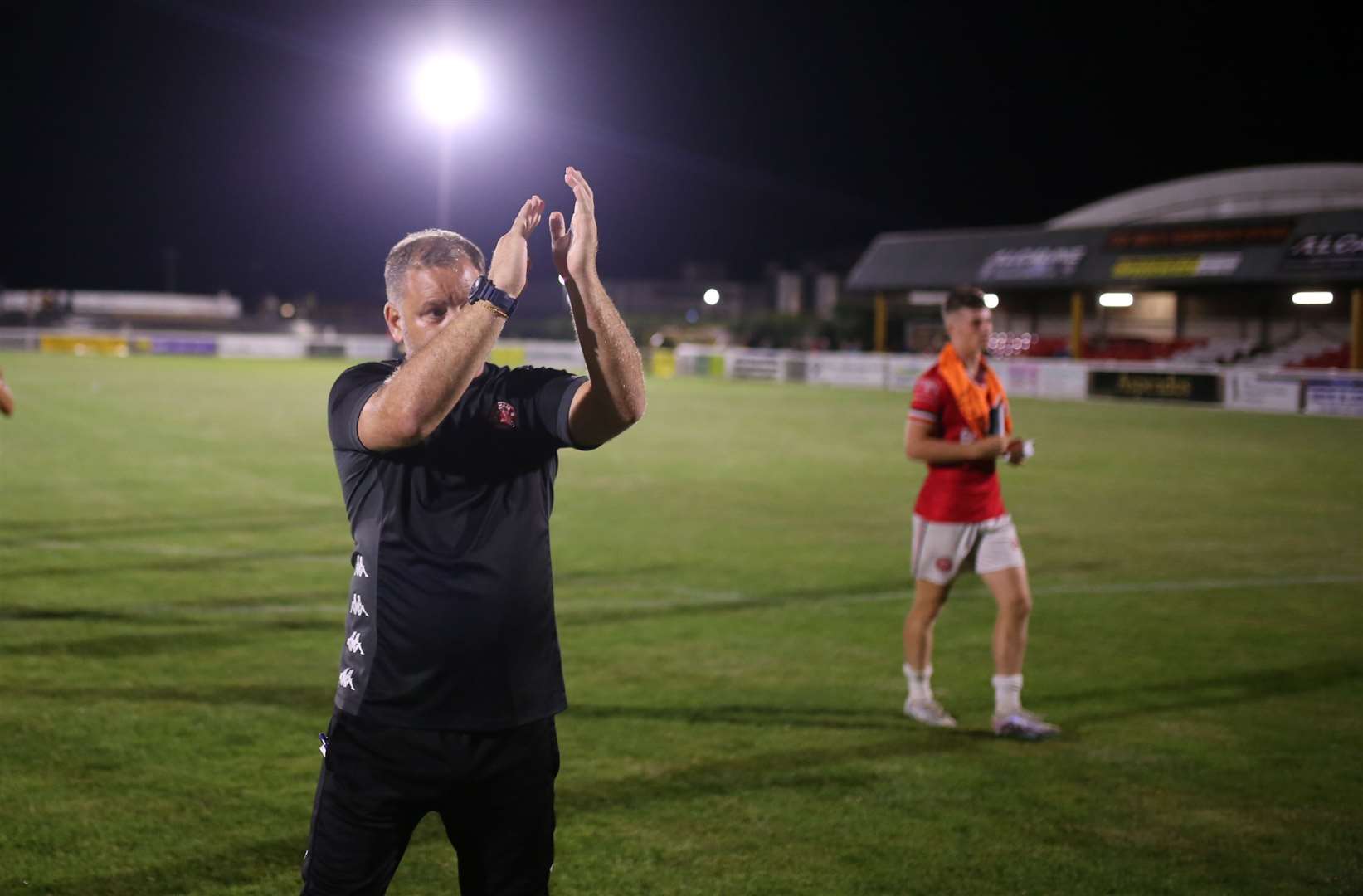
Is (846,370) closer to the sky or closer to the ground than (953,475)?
closer to the sky

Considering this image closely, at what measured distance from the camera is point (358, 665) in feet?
9.82

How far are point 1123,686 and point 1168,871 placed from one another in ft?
9.28

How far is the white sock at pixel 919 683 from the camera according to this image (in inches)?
275

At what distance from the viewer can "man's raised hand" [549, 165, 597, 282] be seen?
2680 millimetres

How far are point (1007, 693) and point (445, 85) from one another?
3161cm

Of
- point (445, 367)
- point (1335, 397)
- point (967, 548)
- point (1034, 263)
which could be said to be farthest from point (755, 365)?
point (445, 367)

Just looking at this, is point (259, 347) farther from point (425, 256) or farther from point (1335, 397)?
point (425, 256)

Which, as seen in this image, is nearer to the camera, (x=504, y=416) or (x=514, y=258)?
(x=514, y=258)

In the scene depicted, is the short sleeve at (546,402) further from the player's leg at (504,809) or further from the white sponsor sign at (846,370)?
the white sponsor sign at (846,370)

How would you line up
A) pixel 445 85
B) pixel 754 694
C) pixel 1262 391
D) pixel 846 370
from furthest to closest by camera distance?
pixel 846 370 < pixel 445 85 < pixel 1262 391 < pixel 754 694

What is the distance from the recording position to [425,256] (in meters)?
2.93

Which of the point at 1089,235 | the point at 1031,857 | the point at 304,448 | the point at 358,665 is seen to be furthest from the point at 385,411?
the point at 1089,235

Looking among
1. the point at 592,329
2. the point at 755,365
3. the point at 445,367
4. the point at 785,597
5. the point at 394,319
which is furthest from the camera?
the point at 755,365

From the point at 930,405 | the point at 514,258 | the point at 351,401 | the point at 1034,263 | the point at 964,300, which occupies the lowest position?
the point at 930,405
